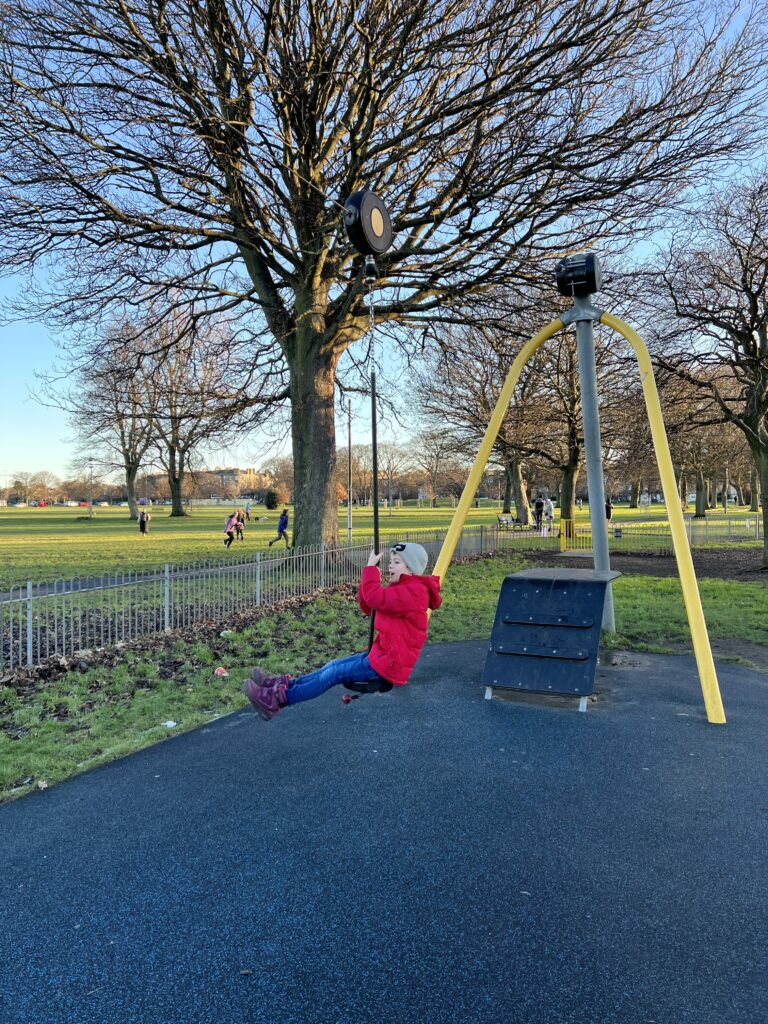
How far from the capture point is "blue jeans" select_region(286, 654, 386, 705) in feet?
14.2

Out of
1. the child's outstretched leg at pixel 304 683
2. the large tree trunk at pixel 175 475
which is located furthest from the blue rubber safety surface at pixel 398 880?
the large tree trunk at pixel 175 475

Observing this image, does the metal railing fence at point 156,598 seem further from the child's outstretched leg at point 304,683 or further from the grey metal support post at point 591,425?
the grey metal support post at point 591,425

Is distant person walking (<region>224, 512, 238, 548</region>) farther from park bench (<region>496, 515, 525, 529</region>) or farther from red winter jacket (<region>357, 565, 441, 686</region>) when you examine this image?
red winter jacket (<region>357, 565, 441, 686</region>)

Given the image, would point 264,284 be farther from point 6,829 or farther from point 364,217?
point 6,829

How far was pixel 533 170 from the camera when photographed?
11.5 m

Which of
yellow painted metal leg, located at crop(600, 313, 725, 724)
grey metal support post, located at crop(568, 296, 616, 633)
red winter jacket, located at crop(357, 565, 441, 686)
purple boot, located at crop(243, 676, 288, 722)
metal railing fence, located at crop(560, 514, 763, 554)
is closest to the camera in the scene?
red winter jacket, located at crop(357, 565, 441, 686)

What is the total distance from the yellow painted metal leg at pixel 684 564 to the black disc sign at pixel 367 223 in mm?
3421

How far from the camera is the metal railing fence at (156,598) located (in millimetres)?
7809

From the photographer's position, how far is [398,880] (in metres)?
3.12

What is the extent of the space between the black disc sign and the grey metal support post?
359 centimetres

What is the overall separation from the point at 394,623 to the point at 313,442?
10.2m

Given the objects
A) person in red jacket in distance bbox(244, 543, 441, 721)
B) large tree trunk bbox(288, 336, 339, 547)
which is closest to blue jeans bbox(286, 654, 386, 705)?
person in red jacket in distance bbox(244, 543, 441, 721)

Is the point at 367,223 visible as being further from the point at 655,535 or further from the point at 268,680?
the point at 655,535

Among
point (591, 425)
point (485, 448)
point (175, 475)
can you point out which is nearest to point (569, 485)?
point (591, 425)
